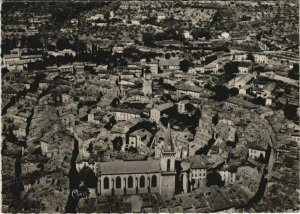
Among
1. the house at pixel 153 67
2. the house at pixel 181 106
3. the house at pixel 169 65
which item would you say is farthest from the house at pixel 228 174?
the house at pixel 169 65

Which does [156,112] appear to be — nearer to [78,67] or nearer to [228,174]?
[228,174]

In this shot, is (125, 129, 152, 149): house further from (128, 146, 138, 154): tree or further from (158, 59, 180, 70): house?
(158, 59, 180, 70): house

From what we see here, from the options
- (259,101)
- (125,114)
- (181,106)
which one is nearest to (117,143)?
(125,114)

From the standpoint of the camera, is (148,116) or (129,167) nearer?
(129,167)

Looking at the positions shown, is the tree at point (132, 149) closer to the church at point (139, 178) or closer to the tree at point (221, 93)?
the church at point (139, 178)

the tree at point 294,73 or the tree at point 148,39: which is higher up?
the tree at point 148,39

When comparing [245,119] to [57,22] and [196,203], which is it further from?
[57,22]

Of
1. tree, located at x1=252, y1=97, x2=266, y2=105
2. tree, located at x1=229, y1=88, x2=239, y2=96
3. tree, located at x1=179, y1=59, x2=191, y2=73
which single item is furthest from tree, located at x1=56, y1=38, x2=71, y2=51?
tree, located at x1=252, y1=97, x2=266, y2=105

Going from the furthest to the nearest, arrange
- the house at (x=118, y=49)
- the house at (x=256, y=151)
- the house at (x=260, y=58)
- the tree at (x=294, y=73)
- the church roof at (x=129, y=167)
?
the house at (x=118, y=49)
the house at (x=260, y=58)
the tree at (x=294, y=73)
the house at (x=256, y=151)
the church roof at (x=129, y=167)
